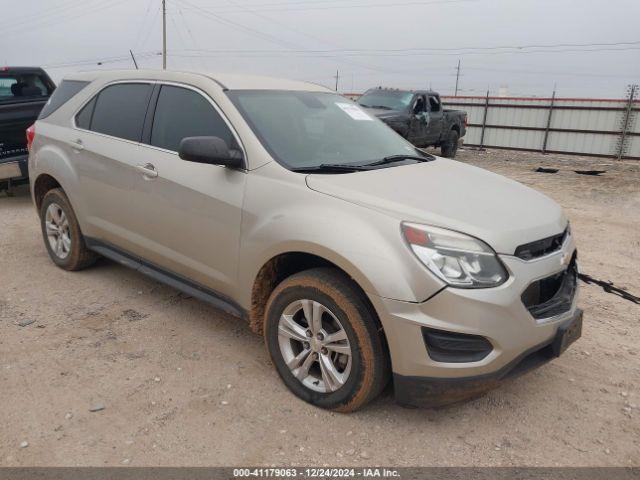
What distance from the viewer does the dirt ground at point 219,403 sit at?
2.62 metres

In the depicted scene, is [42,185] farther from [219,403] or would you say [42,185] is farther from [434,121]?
[434,121]

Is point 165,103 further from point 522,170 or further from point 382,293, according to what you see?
point 522,170

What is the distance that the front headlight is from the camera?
246cm

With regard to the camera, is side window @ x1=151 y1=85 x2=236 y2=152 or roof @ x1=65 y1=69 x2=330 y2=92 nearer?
side window @ x1=151 y1=85 x2=236 y2=152

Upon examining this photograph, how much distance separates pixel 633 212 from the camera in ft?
28.2

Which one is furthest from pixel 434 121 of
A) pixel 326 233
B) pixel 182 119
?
pixel 326 233

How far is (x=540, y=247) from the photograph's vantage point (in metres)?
2.72

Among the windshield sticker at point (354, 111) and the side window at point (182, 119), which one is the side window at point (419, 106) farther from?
the side window at point (182, 119)

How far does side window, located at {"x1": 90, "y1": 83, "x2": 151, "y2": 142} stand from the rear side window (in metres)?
0.42

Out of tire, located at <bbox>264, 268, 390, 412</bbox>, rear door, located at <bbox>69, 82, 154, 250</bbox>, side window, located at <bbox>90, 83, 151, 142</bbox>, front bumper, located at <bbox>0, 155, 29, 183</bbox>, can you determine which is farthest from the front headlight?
front bumper, located at <bbox>0, 155, 29, 183</bbox>

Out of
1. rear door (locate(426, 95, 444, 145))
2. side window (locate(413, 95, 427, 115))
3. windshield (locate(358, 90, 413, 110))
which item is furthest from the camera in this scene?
rear door (locate(426, 95, 444, 145))

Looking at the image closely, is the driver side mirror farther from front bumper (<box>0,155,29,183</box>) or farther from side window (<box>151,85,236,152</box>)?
front bumper (<box>0,155,29,183</box>)

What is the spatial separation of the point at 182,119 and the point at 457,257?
2.13 meters

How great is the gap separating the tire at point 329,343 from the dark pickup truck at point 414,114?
9455mm
